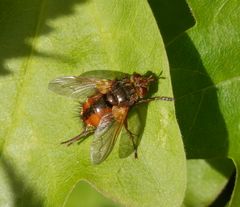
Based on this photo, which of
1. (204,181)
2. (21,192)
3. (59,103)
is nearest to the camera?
(21,192)

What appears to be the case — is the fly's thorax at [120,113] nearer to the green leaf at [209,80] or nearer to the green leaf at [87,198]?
the green leaf at [209,80]

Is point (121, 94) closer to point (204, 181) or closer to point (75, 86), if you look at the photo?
point (75, 86)

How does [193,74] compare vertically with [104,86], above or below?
below

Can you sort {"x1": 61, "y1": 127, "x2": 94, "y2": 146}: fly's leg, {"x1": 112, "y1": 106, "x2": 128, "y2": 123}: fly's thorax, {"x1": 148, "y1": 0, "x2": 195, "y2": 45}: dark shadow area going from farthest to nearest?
{"x1": 148, "y1": 0, "x2": 195, "y2": 45}: dark shadow area < {"x1": 112, "y1": 106, "x2": 128, "y2": 123}: fly's thorax < {"x1": 61, "y1": 127, "x2": 94, "y2": 146}: fly's leg

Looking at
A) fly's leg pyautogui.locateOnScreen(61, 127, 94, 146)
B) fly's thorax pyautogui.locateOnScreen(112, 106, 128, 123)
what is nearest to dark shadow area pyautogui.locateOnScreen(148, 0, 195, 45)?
fly's thorax pyautogui.locateOnScreen(112, 106, 128, 123)

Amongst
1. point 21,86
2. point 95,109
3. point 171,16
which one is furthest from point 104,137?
point 171,16

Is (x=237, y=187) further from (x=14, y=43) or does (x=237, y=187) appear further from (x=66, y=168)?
(x=14, y=43)

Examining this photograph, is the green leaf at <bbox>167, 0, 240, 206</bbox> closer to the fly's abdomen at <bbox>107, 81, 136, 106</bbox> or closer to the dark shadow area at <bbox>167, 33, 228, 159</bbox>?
the dark shadow area at <bbox>167, 33, 228, 159</bbox>

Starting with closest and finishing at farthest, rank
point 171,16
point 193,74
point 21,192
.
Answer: point 21,192
point 193,74
point 171,16
